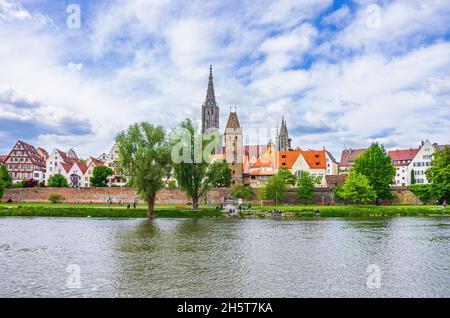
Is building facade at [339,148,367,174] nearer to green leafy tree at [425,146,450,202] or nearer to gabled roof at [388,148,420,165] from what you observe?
gabled roof at [388,148,420,165]

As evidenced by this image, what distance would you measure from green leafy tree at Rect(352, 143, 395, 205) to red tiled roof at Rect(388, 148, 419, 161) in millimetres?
42804

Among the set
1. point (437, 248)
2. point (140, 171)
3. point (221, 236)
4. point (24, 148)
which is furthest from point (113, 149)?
point (437, 248)

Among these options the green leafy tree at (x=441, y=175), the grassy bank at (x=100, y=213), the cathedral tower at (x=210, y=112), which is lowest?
the grassy bank at (x=100, y=213)

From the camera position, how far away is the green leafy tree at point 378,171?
2798 inches

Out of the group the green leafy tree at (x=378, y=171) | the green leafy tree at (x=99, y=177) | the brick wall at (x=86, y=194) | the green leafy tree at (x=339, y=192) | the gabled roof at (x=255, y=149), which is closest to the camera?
the green leafy tree at (x=339, y=192)

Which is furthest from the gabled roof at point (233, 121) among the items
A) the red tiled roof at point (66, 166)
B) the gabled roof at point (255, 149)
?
the red tiled roof at point (66, 166)

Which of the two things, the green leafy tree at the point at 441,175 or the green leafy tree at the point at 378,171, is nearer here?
the green leafy tree at the point at 441,175

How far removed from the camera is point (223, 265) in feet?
64.5

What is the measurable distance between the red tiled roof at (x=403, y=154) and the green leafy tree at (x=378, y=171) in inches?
1685

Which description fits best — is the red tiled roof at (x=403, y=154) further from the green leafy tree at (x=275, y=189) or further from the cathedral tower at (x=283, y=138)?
the green leafy tree at (x=275, y=189)

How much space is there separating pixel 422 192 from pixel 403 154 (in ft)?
145

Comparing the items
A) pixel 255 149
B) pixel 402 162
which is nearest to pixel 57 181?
pixel 255 149

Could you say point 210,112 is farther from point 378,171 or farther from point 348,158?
point 378,171
